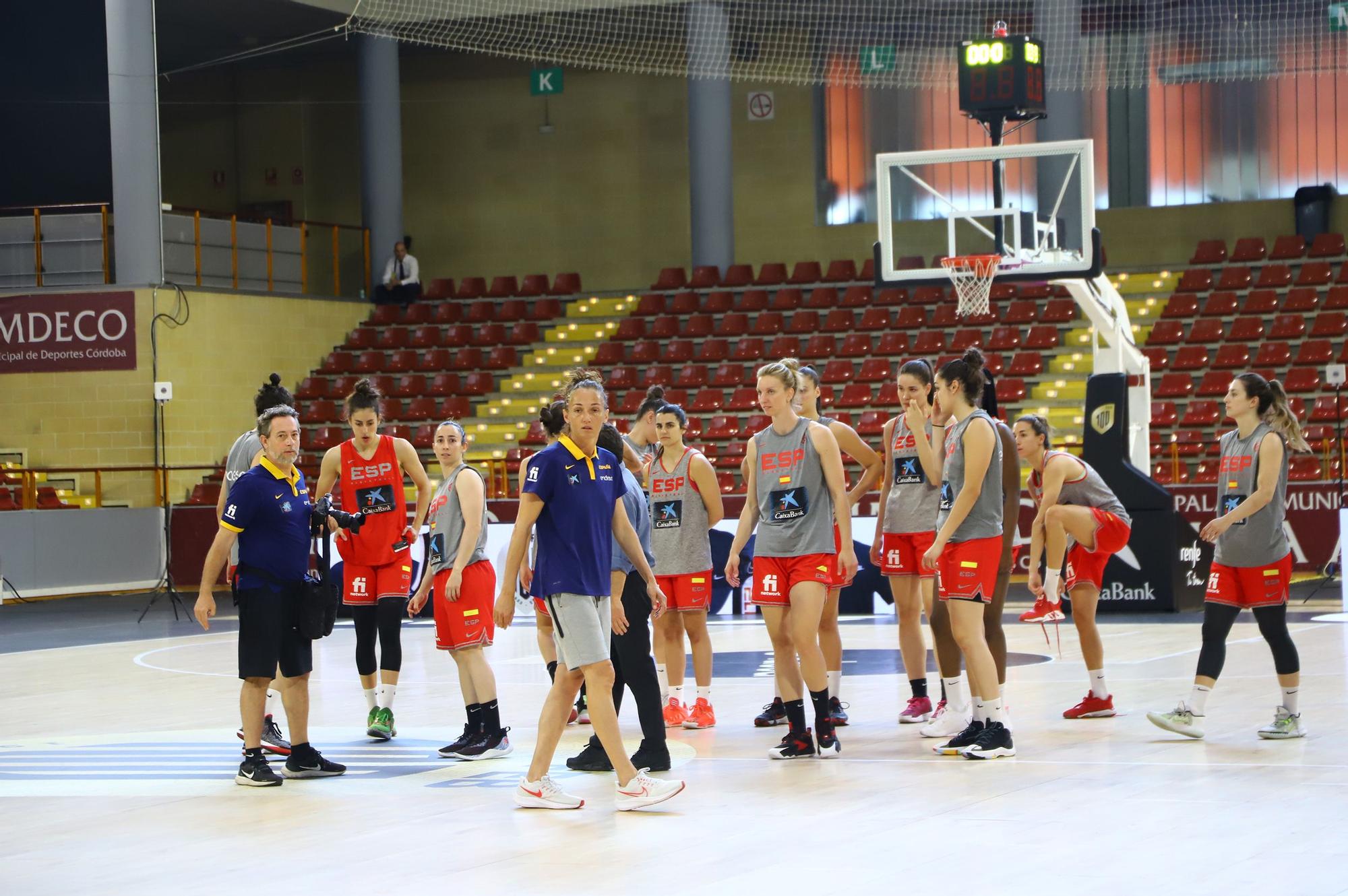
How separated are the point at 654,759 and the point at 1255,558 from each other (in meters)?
3.11

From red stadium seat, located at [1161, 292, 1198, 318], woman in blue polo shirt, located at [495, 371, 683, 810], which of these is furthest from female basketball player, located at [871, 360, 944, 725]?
red stadium seat, located at [1161, 292, 1198, 318]

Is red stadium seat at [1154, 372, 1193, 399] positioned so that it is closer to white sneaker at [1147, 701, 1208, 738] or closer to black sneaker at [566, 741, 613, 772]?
white sneaker at [1147, 701, 1208, 738]

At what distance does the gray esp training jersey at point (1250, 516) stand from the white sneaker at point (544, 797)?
3.51 metres

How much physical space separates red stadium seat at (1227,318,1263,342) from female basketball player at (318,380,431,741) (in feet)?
53.4

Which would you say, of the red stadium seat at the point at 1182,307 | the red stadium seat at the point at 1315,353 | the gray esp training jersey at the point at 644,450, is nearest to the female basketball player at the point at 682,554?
the gray esp training jersey at the point at 644,450

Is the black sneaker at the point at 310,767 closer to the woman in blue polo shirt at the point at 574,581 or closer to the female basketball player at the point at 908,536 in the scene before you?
the woman in blue polo shirt at the point at 574,581

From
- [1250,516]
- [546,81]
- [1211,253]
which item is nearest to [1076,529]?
[1250,516]

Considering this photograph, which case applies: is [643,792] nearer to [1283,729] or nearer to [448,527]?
[448,527]

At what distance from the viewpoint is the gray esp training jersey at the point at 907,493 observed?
8969 mm

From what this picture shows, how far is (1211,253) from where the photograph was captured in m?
25.0

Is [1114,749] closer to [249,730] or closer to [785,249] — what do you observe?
[249,730]

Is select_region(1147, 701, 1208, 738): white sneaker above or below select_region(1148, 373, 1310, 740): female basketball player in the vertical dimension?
below

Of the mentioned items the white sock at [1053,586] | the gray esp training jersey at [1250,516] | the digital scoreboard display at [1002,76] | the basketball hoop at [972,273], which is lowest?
the white sock at [1053,586]

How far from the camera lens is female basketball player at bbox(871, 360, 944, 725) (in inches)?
353
